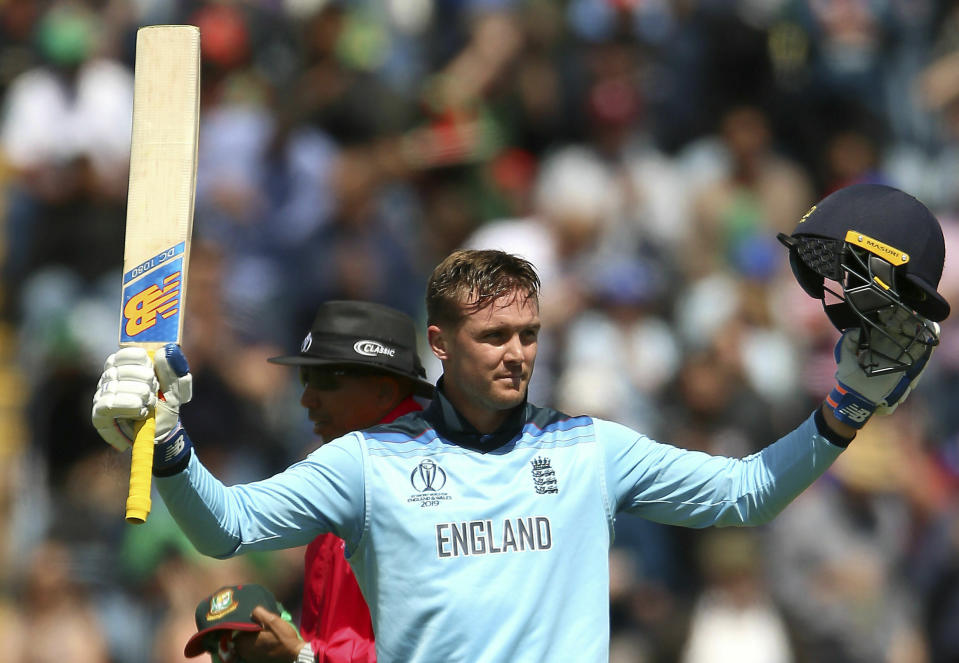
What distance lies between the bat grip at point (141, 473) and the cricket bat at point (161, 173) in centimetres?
54

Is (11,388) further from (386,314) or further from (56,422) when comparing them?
(386,314)

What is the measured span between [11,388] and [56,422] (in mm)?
994

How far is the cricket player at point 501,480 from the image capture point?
13.9ft

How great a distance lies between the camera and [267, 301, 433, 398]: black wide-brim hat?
17.1 ft

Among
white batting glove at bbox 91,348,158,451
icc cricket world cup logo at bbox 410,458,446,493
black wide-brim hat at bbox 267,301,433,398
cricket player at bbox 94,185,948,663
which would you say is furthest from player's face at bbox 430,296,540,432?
white batting glove at bbox 91,348,158,451

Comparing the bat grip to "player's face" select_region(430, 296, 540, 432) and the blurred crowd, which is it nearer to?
"player's face" select_region(430, 296, 540, 432)

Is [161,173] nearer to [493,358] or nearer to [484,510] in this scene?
[493,358]

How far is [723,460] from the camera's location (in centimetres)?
457

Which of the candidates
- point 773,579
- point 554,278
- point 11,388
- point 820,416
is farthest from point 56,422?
point 820,416

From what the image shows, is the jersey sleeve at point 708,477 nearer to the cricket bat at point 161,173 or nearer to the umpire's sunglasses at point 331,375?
the umpire's sunglasses at point 331,375

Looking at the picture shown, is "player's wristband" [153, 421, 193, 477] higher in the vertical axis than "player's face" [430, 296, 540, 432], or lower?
lower

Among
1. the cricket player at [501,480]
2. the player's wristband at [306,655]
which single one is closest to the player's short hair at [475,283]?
the cricket player at [501,480]

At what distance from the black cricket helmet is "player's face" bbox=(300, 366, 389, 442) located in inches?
60.6

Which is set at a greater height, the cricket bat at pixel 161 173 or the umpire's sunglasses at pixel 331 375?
the cricket bat at pixel 161 173
